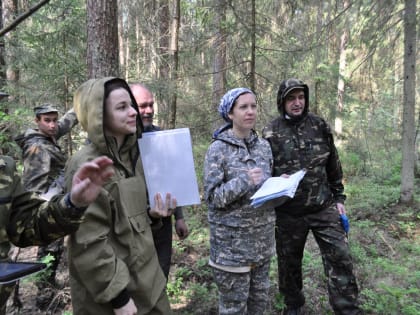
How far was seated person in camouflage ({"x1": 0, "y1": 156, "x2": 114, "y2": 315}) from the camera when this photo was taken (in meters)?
1.59

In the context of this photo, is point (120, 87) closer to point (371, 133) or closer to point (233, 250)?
point (233, 250)

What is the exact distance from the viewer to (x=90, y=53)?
13.7 ft

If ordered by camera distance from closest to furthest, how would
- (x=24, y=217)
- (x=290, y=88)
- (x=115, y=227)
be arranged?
(x=24, y=217)
(x=115, y=227)
(x=290, y=88)

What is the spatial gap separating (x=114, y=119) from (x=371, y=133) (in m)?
15.8

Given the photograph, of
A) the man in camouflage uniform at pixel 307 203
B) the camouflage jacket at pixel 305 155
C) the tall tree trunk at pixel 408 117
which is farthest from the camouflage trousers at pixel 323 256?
the tall tree trunk at pixel 408 117

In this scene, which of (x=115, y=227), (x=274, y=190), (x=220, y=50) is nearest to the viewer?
(x=115, y=227)

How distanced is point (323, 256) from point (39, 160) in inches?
150

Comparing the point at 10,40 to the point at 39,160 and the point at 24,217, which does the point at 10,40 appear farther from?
the point at 24,217

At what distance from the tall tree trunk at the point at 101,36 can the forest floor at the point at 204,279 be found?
115 inches

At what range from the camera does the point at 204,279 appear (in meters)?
4.72

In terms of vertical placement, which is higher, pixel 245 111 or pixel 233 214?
pixel 245 111

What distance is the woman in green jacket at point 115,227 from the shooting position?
6.06ft

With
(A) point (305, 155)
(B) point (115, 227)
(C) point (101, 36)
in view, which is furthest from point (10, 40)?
(B) point (115, 227)

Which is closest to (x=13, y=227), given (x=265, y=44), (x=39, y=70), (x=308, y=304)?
(x=308, y=304)
